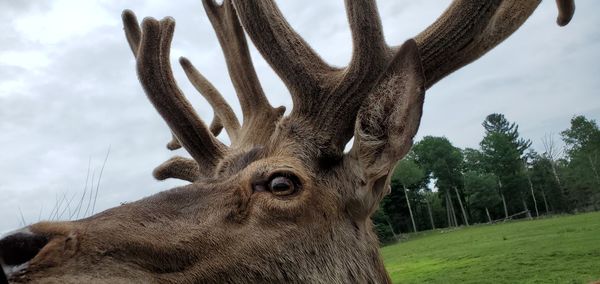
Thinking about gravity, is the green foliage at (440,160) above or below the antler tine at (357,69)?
above

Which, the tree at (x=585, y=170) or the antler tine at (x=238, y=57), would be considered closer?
the antler tine at (x=238, y=57)

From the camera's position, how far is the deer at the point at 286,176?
2.32 m

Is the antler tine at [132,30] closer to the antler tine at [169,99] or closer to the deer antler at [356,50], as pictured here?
the antler tine at [169,99]

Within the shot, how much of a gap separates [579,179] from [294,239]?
3090 inches

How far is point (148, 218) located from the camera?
2.58 m

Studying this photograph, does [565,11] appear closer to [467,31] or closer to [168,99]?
[467,31]

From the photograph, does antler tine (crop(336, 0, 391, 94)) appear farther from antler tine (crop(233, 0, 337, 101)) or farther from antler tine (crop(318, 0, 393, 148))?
antler tine (crop(233, 0, 337, 101))

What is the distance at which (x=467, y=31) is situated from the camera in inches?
143

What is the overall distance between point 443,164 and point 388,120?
305 ft

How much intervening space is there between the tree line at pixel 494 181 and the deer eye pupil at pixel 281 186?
6913 cm

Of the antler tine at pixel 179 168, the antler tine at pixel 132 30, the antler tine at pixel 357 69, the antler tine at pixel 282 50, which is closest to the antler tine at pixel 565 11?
the antler tine at pixel 357 69

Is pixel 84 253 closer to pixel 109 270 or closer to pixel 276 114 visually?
pixel 109 270

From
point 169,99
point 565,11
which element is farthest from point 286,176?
point 565,11

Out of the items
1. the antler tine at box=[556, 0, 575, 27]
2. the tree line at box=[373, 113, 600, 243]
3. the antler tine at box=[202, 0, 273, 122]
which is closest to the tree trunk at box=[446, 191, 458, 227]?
the tree line at box=[373, 113, 600, 243]
